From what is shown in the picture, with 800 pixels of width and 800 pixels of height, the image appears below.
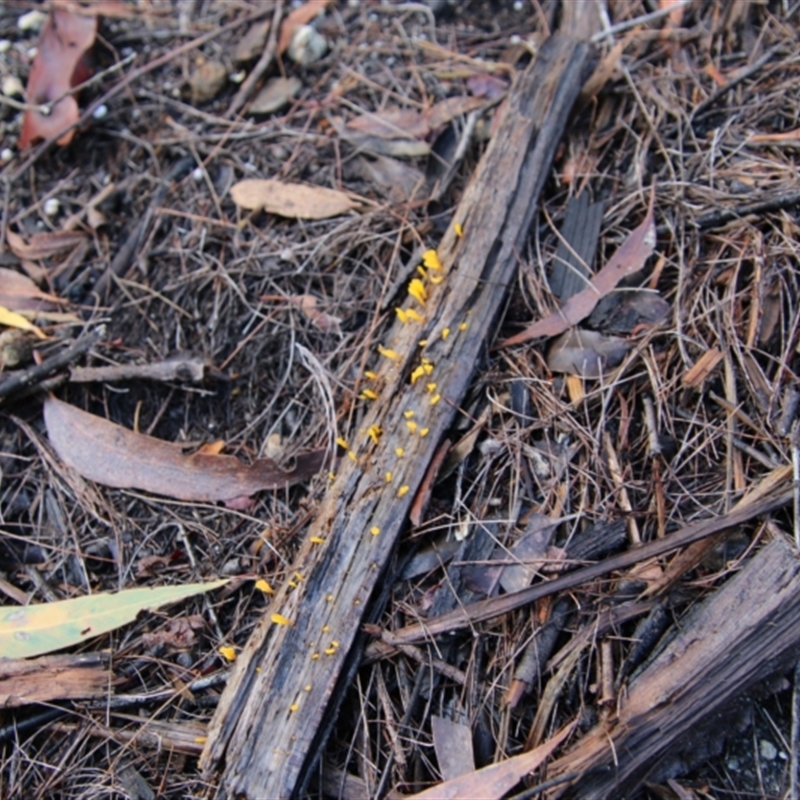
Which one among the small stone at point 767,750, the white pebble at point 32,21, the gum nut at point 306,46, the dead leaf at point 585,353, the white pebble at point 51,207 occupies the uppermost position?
the white pebble at point 32,21

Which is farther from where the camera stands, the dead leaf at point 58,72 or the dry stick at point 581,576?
the dead leaf at point 58,72

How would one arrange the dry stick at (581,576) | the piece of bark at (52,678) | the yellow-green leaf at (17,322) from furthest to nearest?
1. the yellow-green leaf at (17,322)
2. the piece of bark at (52,678)
3. the dry stick at (581,576)

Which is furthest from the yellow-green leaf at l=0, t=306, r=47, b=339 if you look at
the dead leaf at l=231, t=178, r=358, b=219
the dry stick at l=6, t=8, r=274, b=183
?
the dead leaf at l=231, t=178, r=358, b=219

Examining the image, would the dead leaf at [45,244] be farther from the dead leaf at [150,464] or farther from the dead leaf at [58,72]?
the dead leaf at [150,464]

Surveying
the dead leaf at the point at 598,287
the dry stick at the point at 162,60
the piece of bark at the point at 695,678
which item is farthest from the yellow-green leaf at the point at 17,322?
the piece of bark at the point at 695,678

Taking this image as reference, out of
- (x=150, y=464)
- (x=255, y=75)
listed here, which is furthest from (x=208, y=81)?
(x=150, y=464)

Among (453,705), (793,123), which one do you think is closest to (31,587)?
(453,705)
